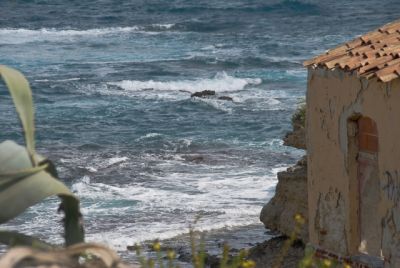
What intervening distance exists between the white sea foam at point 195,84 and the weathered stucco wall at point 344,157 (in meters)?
27.3

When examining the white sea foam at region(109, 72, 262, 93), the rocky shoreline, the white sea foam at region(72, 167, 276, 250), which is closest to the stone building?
the rocky shoreline

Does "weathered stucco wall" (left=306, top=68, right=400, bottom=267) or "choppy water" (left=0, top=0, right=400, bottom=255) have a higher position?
"weathered stucco wall" (left=306, top=68, right=400, bottom=267)

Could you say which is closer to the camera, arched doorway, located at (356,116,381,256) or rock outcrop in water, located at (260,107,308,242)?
arched doorway, located at (356,116,381,256)

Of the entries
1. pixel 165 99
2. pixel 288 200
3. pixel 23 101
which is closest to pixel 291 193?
pixel 288 200

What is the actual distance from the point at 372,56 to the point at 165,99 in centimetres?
2652

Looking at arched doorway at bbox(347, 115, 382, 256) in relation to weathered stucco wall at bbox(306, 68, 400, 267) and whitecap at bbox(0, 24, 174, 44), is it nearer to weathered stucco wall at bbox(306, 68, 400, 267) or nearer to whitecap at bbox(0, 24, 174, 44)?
weathered stucco wall at bbox(306, 68, 400, 267)

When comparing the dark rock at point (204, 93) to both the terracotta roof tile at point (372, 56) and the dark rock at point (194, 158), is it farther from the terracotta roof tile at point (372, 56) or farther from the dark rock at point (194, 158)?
the terracotta roof tile at point (372, 56)

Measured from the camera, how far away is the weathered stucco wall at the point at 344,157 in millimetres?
11297

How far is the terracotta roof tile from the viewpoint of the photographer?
11047 millimetres

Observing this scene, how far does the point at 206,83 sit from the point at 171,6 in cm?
3099

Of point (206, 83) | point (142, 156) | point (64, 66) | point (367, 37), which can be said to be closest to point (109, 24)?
point (64, 66)

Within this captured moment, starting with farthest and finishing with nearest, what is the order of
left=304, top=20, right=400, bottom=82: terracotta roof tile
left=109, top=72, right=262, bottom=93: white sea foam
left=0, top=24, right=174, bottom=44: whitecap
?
left=0, top=24, right=174, bottom=44: whitecap, left=109, top=72, right=262, bottom=93: white sea foam, left=304, top=20, right=400, bottom=82: terracotta roof tile

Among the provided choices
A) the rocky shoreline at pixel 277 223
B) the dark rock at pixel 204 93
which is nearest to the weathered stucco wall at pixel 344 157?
the rocky shoreline at pixel 277 223

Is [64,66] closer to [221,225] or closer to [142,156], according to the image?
[142,156]
